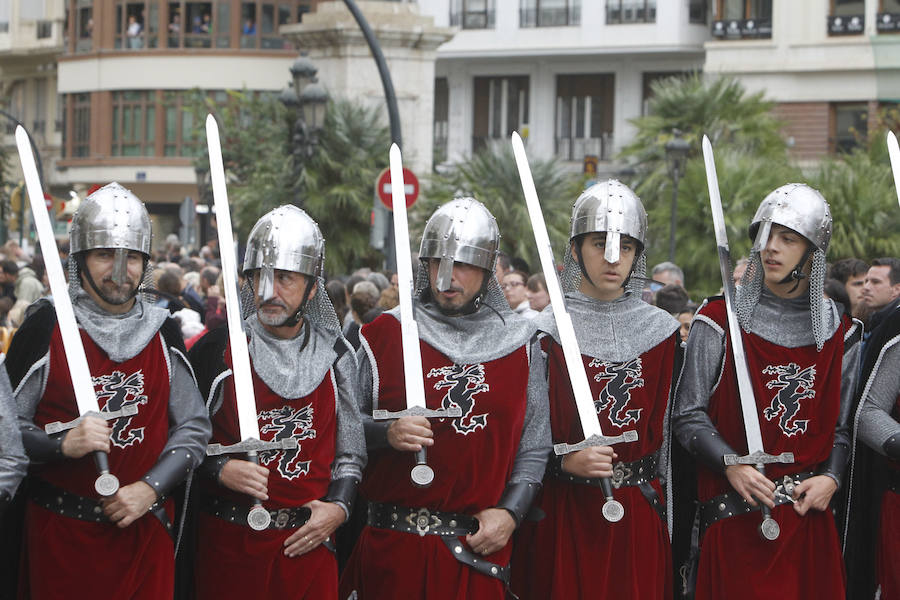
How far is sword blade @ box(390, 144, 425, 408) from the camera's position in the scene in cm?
500

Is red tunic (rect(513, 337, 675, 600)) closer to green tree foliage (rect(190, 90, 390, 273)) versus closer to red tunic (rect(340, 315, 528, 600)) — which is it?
red tunic (rect(340, 315, 528, 600))

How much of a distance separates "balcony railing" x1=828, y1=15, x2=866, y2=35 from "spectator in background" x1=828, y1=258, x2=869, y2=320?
27.7 meters

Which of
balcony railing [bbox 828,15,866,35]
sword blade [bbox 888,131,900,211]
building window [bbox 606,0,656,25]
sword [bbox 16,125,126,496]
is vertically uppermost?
building window [bbox 606,0,656,25]

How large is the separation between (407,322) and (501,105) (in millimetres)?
37469

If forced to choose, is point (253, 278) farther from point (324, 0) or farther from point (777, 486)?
point (324, 0)

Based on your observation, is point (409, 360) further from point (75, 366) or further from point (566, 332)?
point (75, 366)

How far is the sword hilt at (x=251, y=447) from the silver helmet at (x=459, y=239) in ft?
2.63

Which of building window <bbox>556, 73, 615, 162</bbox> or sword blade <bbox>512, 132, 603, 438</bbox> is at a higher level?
building window <bbox>556, 73, 615, 162</bbox>

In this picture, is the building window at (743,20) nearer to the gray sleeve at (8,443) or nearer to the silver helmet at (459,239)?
the silver helmet at (459,239)

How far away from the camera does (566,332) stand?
16.9ft

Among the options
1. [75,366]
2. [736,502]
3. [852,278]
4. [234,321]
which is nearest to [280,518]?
[234,321]

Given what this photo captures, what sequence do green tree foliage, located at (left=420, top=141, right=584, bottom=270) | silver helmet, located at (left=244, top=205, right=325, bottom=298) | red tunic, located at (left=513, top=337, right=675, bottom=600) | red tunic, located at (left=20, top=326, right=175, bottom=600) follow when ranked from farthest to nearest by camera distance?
green tree foliage, located at (left=420, top=141, right=584, bottom=270) < red tunic, located at (left=513, top=337, right=675, bottom=600) < silver helmet, located at (left=244, top=205, right=325, bottom=298) < red tunic, located at (left=20, top=326, right=175, bottom=600)

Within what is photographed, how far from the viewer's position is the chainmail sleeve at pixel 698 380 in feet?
18.5

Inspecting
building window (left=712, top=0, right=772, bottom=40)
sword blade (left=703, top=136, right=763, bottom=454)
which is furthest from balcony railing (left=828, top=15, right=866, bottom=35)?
sword blade (left=703, top=136, right=763, bottom=454)
